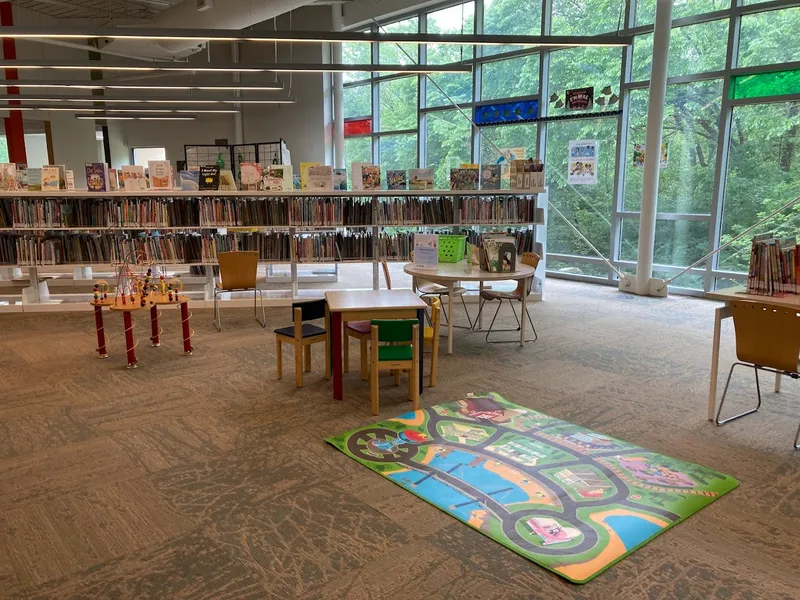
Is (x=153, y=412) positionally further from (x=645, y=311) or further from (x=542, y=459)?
(x=645, y=311)

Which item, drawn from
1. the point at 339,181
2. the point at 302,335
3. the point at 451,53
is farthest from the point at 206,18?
the point at 302,335

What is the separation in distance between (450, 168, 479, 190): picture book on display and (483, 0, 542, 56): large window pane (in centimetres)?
378

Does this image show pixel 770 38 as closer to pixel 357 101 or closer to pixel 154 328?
pixel 154 328

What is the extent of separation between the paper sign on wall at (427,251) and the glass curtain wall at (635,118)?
4663 millimetres

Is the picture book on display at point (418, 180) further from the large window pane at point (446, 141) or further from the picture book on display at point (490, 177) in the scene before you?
the large window pane at point (446, 141)

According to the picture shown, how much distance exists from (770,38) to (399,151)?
7562 mm

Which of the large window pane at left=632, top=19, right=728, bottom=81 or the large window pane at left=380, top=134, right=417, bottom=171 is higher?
the large window pane at left=632, top=19, right=728, bottom=81

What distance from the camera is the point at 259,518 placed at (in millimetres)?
3156

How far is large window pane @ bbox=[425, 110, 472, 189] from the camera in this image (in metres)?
12.3

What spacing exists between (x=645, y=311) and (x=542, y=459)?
5.01m

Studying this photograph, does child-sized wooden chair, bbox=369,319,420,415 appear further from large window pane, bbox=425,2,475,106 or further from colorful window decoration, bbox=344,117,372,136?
colorful window decoration, bbox=344,117,372,136

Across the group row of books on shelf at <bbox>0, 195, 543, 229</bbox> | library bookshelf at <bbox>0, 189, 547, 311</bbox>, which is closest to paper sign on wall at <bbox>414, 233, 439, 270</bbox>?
library bookshelf at <bbox>0, 189, 547, 311</bbox>

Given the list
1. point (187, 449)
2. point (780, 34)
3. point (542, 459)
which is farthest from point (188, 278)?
point (780, 34)

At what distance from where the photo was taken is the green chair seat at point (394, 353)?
448 cm
